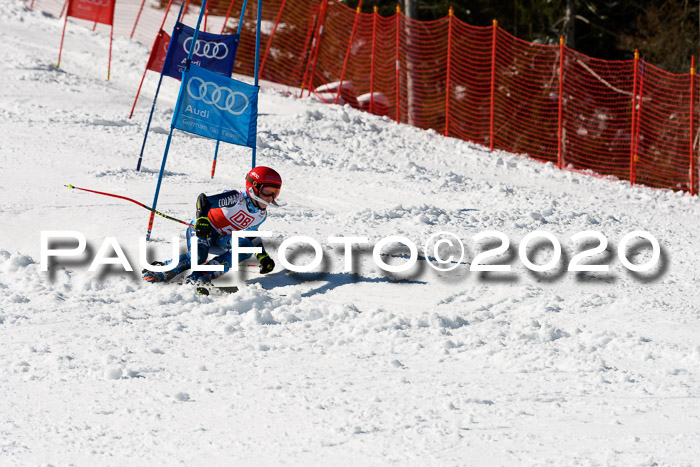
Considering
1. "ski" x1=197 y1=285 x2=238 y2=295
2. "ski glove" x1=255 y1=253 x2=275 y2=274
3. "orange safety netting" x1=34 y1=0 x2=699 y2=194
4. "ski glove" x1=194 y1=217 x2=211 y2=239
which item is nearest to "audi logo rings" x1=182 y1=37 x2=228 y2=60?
"ski glove" x1=194 y1=217 x2=211 y2=239

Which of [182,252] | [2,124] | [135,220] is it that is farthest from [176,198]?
[2,124]

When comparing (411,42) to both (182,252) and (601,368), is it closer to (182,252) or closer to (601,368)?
(182,252)

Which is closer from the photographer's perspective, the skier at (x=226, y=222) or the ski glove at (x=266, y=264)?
the skier at (x=226, y=222)

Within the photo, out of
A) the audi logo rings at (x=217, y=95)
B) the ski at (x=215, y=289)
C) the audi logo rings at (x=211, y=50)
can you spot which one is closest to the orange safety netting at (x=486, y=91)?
the audi logo rings at (x=211, y=50)

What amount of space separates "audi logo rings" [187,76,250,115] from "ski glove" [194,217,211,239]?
5.80 ft

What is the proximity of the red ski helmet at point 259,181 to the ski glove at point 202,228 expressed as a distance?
52 centimetres

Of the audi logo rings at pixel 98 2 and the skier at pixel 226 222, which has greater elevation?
the audi logo rings at pixel 98 2

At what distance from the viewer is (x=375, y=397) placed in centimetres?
516

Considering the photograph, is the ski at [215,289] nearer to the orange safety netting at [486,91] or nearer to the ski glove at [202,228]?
the ski glove at [202,228]

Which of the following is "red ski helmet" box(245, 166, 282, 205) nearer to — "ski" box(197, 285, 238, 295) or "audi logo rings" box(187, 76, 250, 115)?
"ski" box(197, 285, 238, 295)

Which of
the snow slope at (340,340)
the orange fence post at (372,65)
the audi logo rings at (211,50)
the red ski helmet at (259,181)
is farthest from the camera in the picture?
the orange fence post at (372,65)

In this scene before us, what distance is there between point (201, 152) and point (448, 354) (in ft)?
22.5

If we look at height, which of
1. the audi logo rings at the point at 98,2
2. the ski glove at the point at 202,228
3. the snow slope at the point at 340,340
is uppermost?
the audi logo rings at the point at 98,2

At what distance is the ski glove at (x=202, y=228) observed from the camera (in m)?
6.93
